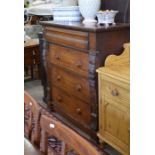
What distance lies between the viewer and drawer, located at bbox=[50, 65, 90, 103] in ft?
8.09

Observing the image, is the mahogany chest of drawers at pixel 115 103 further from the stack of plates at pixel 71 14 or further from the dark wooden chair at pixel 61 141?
the dark wooden chair at pixel 61 141

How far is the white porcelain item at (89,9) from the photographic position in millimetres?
2516

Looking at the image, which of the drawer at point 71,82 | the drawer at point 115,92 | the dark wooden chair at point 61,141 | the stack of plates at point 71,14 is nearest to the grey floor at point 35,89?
the drawer at point 71,82

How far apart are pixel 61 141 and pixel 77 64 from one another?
1.44 metres

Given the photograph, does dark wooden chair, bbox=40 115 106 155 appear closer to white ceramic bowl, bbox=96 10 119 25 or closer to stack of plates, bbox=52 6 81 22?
white ceramic bowl, bbox=96 10 119 25

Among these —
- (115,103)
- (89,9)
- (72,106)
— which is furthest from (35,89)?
(115,103)

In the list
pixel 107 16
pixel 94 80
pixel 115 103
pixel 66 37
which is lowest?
pixel 115 103

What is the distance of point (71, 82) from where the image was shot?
105 inches

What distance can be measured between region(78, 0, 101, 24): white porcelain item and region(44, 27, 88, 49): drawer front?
0.20 m

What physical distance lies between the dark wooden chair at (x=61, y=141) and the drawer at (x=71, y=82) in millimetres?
1228

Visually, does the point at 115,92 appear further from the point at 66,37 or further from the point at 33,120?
the point at 33,120
